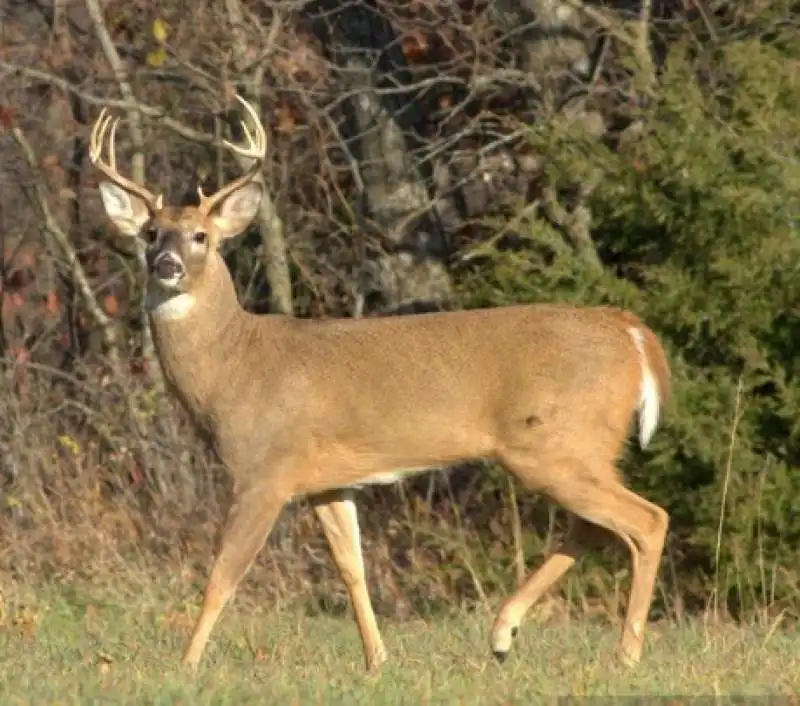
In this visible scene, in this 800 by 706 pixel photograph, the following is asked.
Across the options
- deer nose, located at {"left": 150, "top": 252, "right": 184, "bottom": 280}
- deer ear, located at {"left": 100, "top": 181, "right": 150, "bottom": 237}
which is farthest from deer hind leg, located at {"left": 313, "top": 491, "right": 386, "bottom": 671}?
deer ear, located at {"left": 100, "top": 181, "right": 150, "bottom": 237}

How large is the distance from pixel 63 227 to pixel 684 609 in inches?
189

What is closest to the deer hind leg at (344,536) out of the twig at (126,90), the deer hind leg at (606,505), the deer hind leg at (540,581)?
the deer hind leg at (540,581)

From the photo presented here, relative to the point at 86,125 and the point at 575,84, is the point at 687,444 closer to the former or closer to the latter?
the point at 575,84

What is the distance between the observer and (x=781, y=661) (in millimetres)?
6172

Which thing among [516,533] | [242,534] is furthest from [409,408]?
[516,533]

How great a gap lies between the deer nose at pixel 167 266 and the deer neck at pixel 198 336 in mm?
198

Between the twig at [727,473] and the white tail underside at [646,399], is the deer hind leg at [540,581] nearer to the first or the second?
the white tail underside at [646,399]

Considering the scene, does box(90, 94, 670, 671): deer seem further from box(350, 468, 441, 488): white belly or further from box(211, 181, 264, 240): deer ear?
box(211, 181, 264, 240): deer ear

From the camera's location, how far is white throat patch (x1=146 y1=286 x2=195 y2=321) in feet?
25.0

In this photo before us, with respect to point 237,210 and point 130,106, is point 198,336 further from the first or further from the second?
point 130,106

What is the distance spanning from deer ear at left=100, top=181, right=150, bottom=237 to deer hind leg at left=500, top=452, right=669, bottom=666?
1.79 m

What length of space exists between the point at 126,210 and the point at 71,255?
150 inches

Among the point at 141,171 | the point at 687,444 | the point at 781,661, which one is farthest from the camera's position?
the point at 141,171

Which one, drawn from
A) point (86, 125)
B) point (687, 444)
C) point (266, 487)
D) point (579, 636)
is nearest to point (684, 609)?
point (687, 444)
